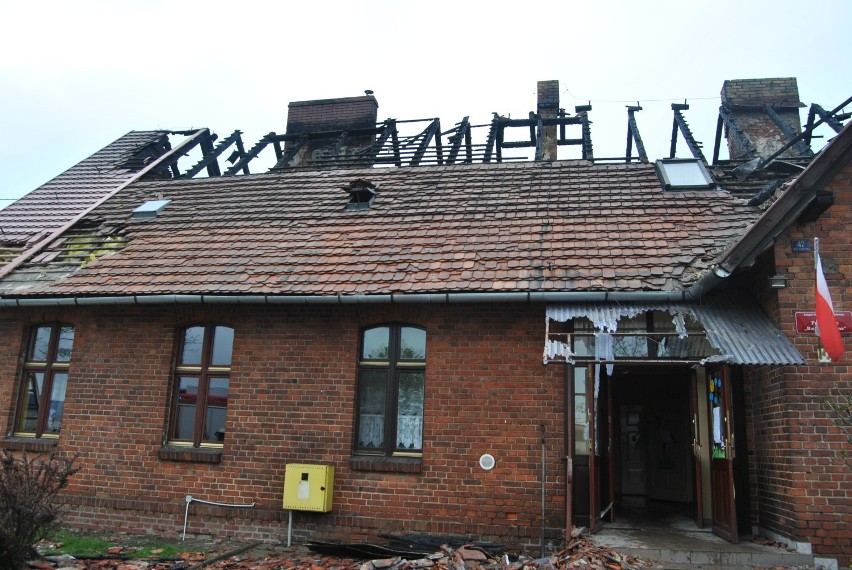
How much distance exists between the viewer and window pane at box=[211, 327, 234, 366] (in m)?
10.1

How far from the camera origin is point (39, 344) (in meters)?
10.9

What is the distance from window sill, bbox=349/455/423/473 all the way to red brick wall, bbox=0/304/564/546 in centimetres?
10

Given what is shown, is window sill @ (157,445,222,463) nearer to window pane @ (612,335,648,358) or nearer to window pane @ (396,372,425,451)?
window pane @ (396,372,425,451)

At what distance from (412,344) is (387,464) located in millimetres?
1684

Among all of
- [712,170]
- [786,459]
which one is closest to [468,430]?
[786,459]

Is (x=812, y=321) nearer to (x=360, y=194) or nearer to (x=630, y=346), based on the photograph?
(x=630, y=346)

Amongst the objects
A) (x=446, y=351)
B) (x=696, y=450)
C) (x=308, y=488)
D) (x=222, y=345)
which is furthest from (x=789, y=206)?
(x=222, y=345)

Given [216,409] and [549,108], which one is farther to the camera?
[549,108]

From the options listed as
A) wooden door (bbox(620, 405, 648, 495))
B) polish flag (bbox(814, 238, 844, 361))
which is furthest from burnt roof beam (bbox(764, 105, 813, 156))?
polish flag (bbox(814, 238, 844, 361))

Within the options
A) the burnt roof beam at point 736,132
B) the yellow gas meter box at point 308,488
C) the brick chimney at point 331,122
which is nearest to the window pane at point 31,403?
the yellow gas meter box at point 308,488

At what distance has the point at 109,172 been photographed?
15.8 m

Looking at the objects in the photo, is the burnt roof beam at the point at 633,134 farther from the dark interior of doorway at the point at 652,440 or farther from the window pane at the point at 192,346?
the window pane at the point at 192,346

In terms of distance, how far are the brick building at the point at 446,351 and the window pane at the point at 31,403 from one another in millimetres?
39

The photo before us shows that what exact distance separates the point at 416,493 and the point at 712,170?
7807 mm
